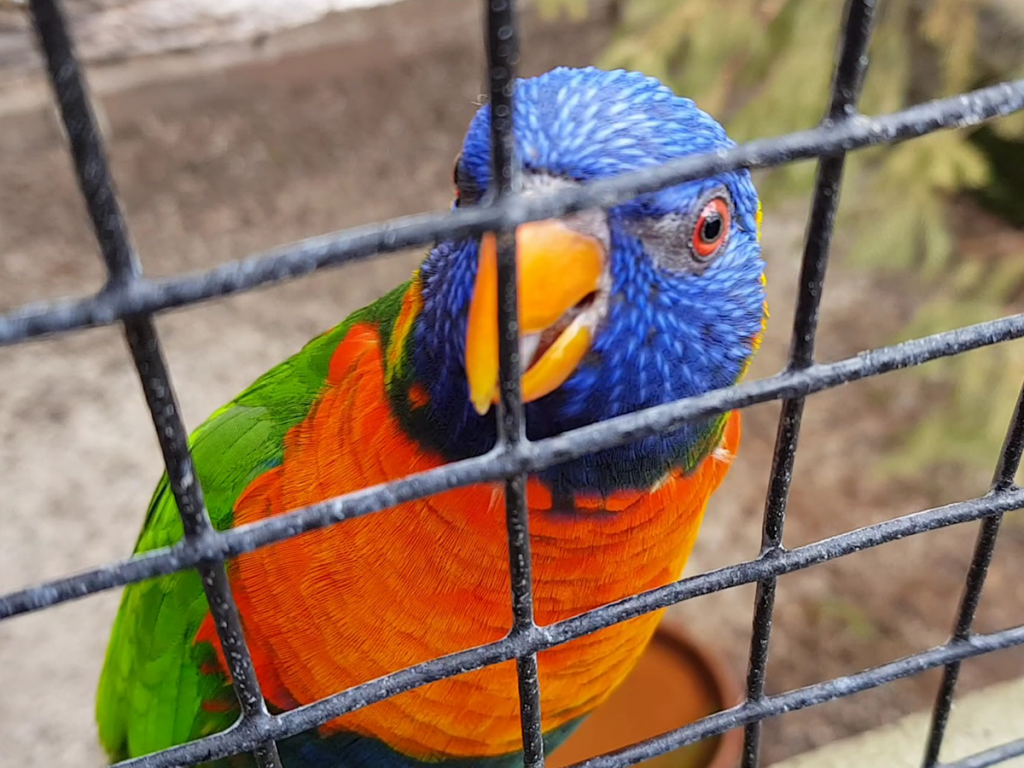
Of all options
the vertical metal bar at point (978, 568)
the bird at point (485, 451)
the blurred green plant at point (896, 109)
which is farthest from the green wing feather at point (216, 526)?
the blurred green plant at point (896, 109)

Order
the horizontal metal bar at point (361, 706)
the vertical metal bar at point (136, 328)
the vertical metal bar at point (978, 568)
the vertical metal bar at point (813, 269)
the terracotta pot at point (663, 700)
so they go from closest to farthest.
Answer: the vertical metal bar at point (136, 328), the vertical metal bar at point (813, 269), the horizontal metal bar at point (361, 706), the vertical metal bar at point (978, 568), the terracotta pot at point (663, 700)

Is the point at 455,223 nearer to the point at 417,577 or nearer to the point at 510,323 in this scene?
the point at 510,323

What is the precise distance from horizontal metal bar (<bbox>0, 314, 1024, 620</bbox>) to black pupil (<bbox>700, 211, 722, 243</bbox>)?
206mm

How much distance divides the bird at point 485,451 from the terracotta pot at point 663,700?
0.62m

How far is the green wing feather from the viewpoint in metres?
0.93

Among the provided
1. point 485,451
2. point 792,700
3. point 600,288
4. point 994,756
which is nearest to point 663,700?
point 994,756

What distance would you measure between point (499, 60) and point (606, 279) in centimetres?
28

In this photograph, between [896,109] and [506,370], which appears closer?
[506,370]

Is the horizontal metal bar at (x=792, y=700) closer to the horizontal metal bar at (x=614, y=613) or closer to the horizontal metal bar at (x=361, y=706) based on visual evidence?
the horizontal metal bar at (x=361, y=706)

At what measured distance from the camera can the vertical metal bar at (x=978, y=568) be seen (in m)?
0.65

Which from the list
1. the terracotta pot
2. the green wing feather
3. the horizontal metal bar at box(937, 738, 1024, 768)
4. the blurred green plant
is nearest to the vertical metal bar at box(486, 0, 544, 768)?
the green wing feather

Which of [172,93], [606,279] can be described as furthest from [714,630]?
[172,93]

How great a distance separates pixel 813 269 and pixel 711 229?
216mm

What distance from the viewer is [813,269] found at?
51 cm
